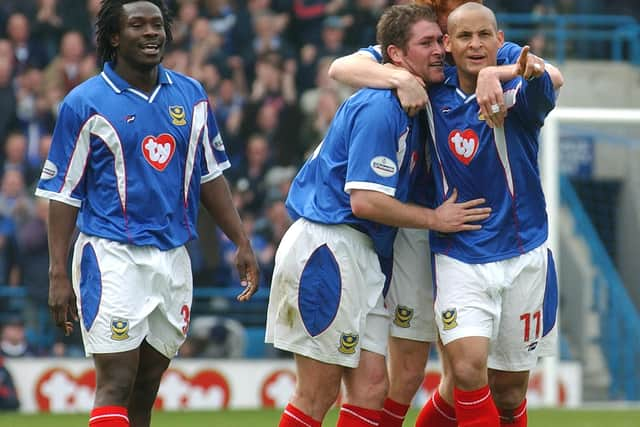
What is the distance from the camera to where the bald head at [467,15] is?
229 inches

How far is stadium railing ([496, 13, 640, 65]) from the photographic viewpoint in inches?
637

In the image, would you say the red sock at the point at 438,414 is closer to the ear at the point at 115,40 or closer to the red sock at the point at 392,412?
the red sock at the point at 392,412

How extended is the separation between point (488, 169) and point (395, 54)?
26.3 inches

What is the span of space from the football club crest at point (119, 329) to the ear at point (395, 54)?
1644 mm

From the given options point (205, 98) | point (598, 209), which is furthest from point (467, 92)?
point (598, 209)

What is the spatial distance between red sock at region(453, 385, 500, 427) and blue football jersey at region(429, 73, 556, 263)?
570mm

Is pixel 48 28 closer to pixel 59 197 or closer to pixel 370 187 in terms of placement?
pixel 59 197

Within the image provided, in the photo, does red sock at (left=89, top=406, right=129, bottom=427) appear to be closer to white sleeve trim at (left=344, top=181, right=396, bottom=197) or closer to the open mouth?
white sleeve trim at (left=344, top=181, right=396, bottom=197)

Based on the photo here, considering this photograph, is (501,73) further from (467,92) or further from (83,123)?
(83,123)

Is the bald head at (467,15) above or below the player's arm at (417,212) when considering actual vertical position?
above

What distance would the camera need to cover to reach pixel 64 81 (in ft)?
44.2

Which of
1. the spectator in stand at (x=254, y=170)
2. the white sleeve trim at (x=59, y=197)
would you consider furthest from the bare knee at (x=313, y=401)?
the spectator in stand at (x=254, y=170)

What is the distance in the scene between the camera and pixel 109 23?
5973mm

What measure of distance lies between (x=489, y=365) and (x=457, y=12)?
156 cm
